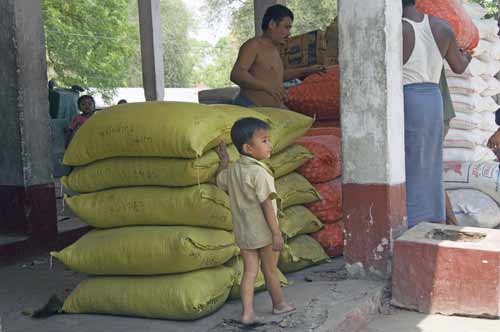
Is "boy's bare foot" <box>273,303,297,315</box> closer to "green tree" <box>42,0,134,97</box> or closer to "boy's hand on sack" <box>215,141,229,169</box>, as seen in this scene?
"boy's hand on sack" <box>215,141,229,169</box>

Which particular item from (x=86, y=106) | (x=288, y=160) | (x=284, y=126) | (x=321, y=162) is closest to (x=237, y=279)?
(x=288, y=160)

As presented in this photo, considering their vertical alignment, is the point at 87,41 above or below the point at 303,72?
above

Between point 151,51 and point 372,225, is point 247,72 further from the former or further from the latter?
point 151,51

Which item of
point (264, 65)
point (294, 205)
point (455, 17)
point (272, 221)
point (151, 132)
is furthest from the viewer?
point (264, 65)

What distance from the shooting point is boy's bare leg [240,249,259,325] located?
3.28 meters

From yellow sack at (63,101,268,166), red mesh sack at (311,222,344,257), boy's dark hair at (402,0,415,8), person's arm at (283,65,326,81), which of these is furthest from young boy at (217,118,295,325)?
person's arm at (283,65,326,81)

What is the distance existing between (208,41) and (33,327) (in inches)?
2095

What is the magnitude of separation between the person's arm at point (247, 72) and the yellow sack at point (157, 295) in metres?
2.03

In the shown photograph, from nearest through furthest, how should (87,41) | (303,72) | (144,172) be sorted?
(144,172)
(303,72)
(87,41)

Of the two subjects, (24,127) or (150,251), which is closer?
(150,251)

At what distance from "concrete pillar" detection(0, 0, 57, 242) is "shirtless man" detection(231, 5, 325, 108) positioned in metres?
1.72

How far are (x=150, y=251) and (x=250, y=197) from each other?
2.11 ft

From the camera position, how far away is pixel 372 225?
158 inches

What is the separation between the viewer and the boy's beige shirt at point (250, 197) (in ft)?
10.6
